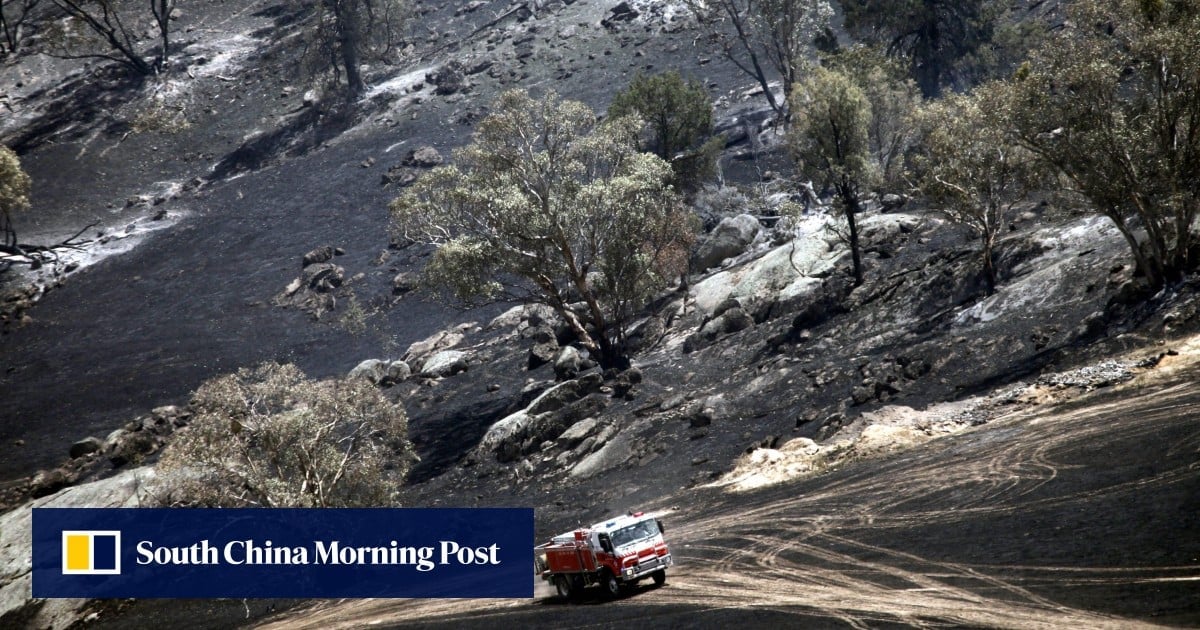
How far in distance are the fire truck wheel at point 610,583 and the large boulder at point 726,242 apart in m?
48.6

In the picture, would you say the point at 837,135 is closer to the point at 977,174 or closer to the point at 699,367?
the point at 977,174

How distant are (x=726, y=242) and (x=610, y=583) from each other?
1947 inches

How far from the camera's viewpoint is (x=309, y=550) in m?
39.2

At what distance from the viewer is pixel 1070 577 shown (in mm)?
18750

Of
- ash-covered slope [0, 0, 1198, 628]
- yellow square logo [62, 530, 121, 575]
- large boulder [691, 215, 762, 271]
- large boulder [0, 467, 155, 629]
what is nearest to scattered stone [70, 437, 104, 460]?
ash-covered slope [0, 0, 1198, 628]

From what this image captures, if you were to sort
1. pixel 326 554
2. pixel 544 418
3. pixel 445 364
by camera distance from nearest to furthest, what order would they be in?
pixel 326 554 < pixel 544 418 < pixel 445 364

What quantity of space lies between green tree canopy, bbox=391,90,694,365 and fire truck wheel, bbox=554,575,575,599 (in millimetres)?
32073

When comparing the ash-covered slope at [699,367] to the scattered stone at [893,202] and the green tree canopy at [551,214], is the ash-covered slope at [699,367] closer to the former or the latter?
the scattered stone at [893,202]

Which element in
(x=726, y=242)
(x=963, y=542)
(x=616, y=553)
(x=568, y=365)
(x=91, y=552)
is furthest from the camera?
(x=726, y=242)

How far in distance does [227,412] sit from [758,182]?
57.6m

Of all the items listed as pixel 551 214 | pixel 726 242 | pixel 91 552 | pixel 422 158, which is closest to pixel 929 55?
pixel 726 242

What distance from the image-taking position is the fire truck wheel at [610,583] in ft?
78.8

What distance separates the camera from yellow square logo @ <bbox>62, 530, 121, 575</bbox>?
105 ft

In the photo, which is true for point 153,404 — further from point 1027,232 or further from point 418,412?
point 1027,232
